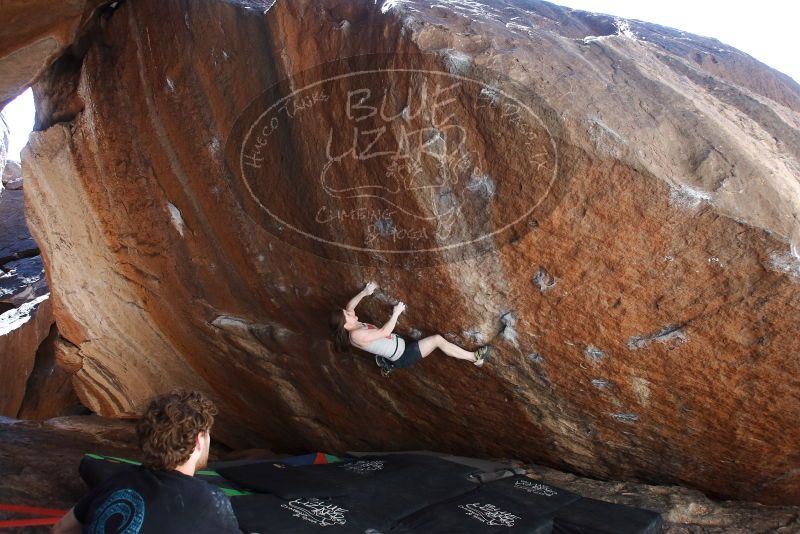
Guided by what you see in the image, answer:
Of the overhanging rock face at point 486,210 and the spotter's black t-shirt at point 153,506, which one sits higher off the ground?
the overhanging rock face at point 486,210

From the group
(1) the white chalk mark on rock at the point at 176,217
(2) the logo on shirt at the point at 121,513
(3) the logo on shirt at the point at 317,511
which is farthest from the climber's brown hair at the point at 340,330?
(2) the logo on shirt at the point at 121,513

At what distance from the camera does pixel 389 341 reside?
349cm

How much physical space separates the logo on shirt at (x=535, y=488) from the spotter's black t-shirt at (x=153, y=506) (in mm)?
1848

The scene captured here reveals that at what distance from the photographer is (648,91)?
9.46 feet

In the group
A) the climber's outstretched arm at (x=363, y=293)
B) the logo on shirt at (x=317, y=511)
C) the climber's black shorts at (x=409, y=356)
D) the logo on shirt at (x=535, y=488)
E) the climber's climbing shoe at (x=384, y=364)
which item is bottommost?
the logo on shirt at (x=317, y=511)

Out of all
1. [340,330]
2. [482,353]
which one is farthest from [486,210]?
[340,330]

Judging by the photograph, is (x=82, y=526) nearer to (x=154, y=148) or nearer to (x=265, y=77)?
Result: (x=265, y=77)

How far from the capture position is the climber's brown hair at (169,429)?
199cm

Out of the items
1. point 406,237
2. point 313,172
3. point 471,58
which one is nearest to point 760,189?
point 471,58

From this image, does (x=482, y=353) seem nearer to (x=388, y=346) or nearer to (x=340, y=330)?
(x=388, y=346)

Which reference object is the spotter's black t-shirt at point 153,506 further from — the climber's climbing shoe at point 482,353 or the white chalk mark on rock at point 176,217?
the white chalk mark on rock at point 176,217

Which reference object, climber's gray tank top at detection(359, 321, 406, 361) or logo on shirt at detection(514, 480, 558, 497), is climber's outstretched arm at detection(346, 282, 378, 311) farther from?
logo on shirt at detection(514, 480, 558, 497)

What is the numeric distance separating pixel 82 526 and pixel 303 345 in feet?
7.70

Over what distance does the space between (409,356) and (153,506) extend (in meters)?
1.82
